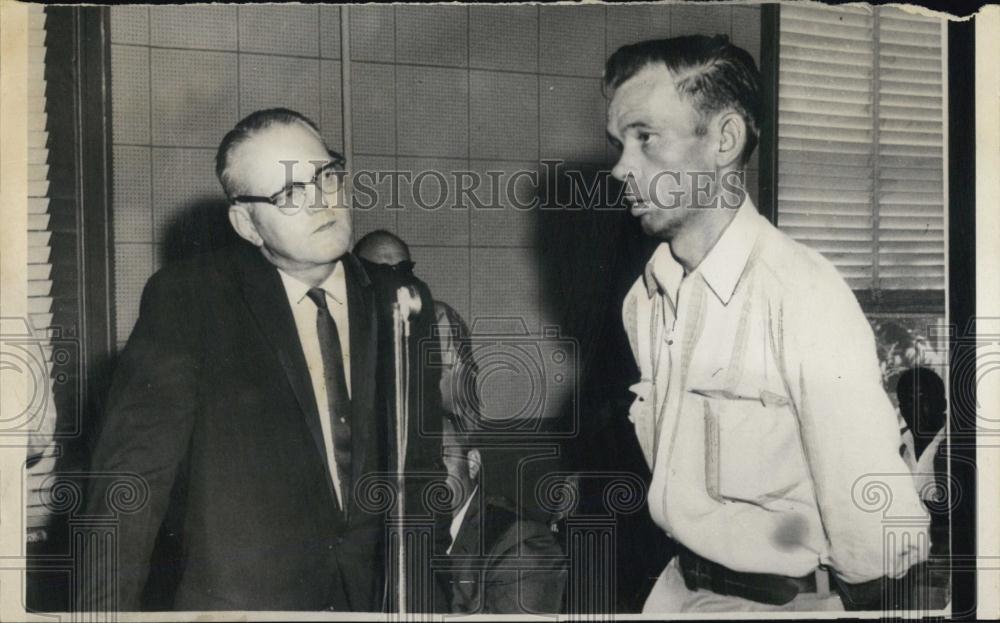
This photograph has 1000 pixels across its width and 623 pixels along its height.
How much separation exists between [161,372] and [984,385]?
6.89ft

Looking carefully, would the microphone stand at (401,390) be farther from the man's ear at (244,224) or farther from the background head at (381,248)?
the man's ear at (244,224)

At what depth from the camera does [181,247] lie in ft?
6.96

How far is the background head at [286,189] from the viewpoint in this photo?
6.95 ft

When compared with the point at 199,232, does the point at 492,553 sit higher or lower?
lower

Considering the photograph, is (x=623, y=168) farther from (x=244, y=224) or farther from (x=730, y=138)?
(x=244, y=224)

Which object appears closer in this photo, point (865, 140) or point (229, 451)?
point (229, 451)

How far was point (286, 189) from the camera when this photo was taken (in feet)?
6.93

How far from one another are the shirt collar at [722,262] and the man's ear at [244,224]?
99cm

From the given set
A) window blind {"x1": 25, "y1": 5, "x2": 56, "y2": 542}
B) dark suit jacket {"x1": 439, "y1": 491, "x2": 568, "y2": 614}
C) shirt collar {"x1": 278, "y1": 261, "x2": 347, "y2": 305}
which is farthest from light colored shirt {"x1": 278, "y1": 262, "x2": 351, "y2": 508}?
window blind {"x1": 25, "y1": 5, "x2": 56, "y2": 542}

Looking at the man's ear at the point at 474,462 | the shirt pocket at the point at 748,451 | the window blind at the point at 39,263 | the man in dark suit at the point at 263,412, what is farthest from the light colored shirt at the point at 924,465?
the window blind at the point at 39,263

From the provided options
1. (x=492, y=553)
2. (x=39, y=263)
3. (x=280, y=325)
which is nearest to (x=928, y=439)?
(x=492, y=553)

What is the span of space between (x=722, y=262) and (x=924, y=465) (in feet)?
2.45

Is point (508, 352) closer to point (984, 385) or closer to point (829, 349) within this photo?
point (829, 349)

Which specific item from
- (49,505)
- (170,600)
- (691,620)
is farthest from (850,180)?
(49,505)
